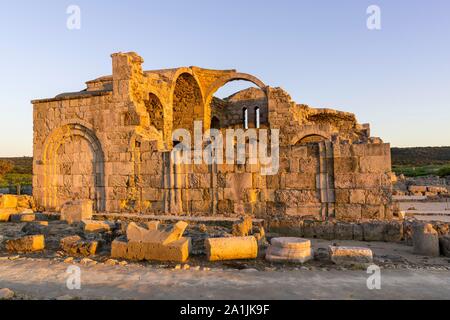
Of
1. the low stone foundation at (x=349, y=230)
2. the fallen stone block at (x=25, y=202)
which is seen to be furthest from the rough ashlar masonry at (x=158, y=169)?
the low stone foundation at (x=349, y=230)

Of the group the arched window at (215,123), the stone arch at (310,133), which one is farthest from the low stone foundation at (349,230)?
the arched window at (215,123)

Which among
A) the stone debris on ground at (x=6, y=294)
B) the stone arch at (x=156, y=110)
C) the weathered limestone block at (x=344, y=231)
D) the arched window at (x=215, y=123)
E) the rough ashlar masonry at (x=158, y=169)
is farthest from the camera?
the arched window at (x=215, y=123)

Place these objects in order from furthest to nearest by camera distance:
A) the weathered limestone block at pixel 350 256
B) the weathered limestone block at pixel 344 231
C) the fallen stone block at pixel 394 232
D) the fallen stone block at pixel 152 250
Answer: the weathered limestone block at pixel 344 231
the fallen stone block at pixel 394 232
the fallen stone block at pixel 152 250
the weathered limestone block at pixel 350 256

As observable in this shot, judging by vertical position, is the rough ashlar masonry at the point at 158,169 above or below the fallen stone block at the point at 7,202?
above

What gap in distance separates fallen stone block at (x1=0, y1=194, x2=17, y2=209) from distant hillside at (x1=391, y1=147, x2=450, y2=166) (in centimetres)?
5205

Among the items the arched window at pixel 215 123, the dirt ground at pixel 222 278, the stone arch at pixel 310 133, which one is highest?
the arched window at pixel 215 123

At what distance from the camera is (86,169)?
12.4m

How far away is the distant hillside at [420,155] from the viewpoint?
5428cm

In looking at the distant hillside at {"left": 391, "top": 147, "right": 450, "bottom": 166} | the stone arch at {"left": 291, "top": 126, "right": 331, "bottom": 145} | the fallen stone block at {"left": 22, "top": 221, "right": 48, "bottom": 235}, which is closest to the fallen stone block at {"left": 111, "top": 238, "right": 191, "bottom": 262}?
the fallen stone block at {"left": 22, "top": 221, "right": 48, "bottom": 235}

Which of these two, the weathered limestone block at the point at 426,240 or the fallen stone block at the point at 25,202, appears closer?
the weathered limestone block at the point at 426,240

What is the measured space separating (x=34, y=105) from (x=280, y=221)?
10494mm

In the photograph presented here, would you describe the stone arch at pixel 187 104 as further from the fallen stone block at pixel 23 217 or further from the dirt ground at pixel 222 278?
the dirt ground at pixel 222 278

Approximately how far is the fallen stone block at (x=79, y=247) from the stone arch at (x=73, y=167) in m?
5.21
